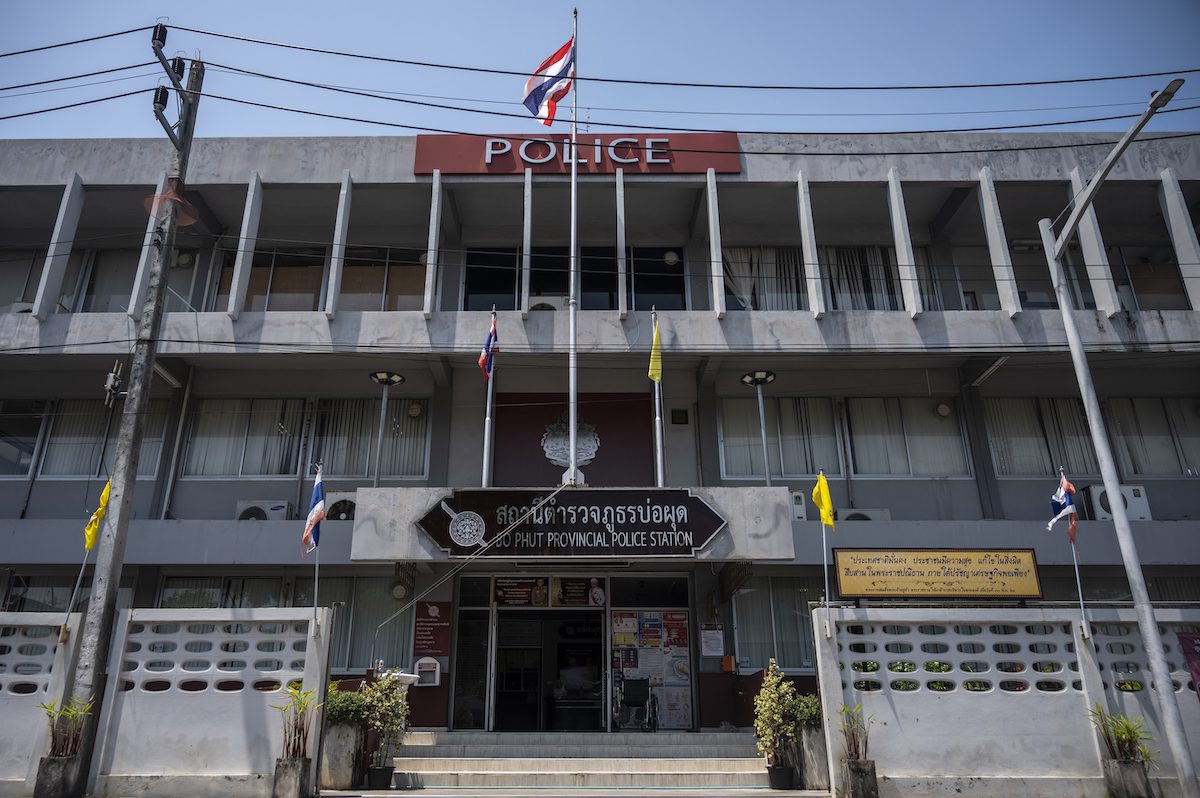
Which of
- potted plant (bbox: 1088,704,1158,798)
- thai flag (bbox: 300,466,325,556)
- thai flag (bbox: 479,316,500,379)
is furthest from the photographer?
thai flag (bbox: 479,316,500,379)

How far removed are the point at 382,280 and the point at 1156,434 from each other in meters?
18.4

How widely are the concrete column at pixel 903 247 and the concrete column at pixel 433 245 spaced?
9.74 metres

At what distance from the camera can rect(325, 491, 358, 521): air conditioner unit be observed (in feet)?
53.6

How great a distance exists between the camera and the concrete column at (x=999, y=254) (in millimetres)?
16891

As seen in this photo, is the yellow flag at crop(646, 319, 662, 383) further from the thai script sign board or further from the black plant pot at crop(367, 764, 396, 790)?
the black plant pot at crop(367, 764, 396, 790)

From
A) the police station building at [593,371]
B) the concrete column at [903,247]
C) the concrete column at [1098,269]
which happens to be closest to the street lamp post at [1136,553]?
the concrete column at [903,247]

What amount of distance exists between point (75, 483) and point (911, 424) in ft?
61.9

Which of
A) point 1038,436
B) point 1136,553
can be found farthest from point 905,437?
point 1136,553

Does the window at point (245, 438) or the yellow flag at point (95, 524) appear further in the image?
the window at point (245, 438)

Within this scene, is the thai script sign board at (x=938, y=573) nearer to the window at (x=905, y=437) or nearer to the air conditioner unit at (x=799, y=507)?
the air conditioner unit at (x=799, y=507)

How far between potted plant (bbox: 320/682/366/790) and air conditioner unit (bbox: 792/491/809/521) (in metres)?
9.43

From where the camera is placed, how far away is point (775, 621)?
1675 cm

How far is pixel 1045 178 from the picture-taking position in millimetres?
18031

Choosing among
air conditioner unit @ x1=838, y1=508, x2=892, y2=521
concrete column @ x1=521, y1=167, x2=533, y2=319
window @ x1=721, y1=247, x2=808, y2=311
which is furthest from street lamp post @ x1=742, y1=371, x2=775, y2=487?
concrete column @ x1=521, y1=167, x2=533, y2=319
